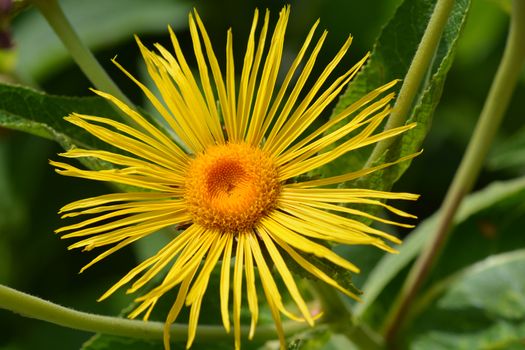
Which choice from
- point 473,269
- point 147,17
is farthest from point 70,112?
point 147,17

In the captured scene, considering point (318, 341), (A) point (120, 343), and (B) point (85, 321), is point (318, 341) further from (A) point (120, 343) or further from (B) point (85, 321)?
(B) point (85, 321)

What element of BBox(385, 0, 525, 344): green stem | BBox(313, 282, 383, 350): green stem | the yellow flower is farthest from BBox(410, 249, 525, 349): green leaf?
the yellow flower

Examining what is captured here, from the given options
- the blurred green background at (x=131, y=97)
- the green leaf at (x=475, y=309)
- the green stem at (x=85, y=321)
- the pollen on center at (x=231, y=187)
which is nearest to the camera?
the green stem at (x=85, y=321)

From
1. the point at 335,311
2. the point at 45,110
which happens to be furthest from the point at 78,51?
the point at 335,311

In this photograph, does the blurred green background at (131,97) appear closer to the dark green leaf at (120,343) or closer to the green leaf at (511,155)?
the green leaf at (511,155)

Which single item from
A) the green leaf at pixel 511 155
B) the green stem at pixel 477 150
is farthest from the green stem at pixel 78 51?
the green leaf at pixel 511 155

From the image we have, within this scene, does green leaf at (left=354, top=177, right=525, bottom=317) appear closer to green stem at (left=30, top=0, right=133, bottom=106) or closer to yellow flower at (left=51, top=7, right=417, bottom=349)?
yellow flower at (left=51, top=7, right=417, bottom=349)
